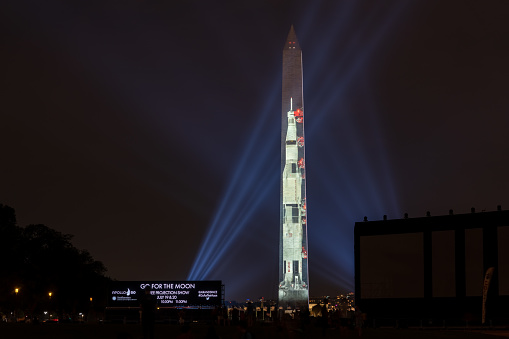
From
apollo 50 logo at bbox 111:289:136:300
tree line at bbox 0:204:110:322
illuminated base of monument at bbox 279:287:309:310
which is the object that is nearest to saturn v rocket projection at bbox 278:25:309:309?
illuminated base of monument at bbox 279:287:309:310

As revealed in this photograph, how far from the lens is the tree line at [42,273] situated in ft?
288

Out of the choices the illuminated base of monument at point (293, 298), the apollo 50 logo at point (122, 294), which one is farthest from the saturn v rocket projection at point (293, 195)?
the apollo 50 logo at point (122, 294)

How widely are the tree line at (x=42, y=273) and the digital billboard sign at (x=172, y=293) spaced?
63.0 feet

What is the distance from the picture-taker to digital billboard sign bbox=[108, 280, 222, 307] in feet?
214

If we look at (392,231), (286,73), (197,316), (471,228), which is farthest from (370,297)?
(286,73)

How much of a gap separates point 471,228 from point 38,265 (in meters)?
60.1

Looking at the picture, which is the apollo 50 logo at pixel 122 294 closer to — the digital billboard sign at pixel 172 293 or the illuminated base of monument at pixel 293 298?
the digital billboard sign at pixel 172 293

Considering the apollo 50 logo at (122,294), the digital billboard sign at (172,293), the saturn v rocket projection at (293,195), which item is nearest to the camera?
the digital billboard sign at (172,293)

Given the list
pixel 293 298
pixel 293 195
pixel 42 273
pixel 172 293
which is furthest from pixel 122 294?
pixel 42 273

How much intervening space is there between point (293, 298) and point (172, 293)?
75.9 feet

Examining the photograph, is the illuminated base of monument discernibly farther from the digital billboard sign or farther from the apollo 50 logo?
the apollo 50 logo

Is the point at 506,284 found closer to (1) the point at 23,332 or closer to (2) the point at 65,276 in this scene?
(1) the point at 23,332

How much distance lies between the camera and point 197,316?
65125 mm

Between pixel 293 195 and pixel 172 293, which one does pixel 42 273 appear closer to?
pixel 293 195
